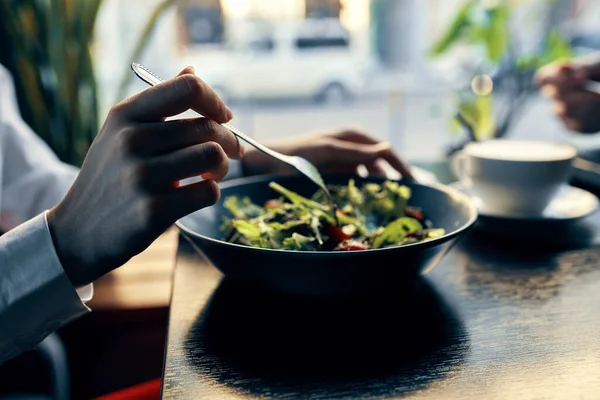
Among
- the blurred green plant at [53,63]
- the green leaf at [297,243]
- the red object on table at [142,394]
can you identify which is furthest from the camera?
the blurred green plant at [53,63]

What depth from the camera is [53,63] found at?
5.35ft

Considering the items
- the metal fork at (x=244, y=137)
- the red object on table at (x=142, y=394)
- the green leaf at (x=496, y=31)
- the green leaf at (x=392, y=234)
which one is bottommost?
the red object on table at (x=142, y=394)

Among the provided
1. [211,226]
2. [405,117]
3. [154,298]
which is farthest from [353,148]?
[405,117]

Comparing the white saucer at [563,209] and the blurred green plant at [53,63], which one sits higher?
the blurred green plant at [53,63]

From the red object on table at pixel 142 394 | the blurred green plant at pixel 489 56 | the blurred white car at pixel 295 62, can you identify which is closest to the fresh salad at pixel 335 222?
the red object on table at pixel 142 394

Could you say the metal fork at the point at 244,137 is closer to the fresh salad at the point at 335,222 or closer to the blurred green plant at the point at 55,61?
the fresh salad at the point at 335,222

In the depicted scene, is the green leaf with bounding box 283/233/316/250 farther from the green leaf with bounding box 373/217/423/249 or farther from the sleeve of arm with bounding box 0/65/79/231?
the sleeve of arm with bounding box 0/65/79/231

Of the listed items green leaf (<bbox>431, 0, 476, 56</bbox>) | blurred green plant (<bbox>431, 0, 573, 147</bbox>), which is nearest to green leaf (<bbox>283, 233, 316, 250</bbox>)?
blurred green plant (<bbox>431, 0, 573, 147</bbox>)

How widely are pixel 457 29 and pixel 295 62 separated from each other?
170 inches

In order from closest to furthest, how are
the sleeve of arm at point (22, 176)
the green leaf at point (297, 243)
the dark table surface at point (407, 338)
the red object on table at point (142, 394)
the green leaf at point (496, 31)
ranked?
A: the dark table surface at point (407, 338) < the green leaf at point (297, 243) < the red object on table at point (142, 394) < the sleeve of arm at point (22, 176) < the green leaf at point (496, 31)

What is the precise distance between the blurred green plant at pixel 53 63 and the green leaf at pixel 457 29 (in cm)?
119

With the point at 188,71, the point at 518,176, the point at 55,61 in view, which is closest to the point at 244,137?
the point at 188,71

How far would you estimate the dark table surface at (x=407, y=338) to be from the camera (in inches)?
19.1

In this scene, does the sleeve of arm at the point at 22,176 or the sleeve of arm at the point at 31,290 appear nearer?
the sleeve of arm at the point at 31,290
